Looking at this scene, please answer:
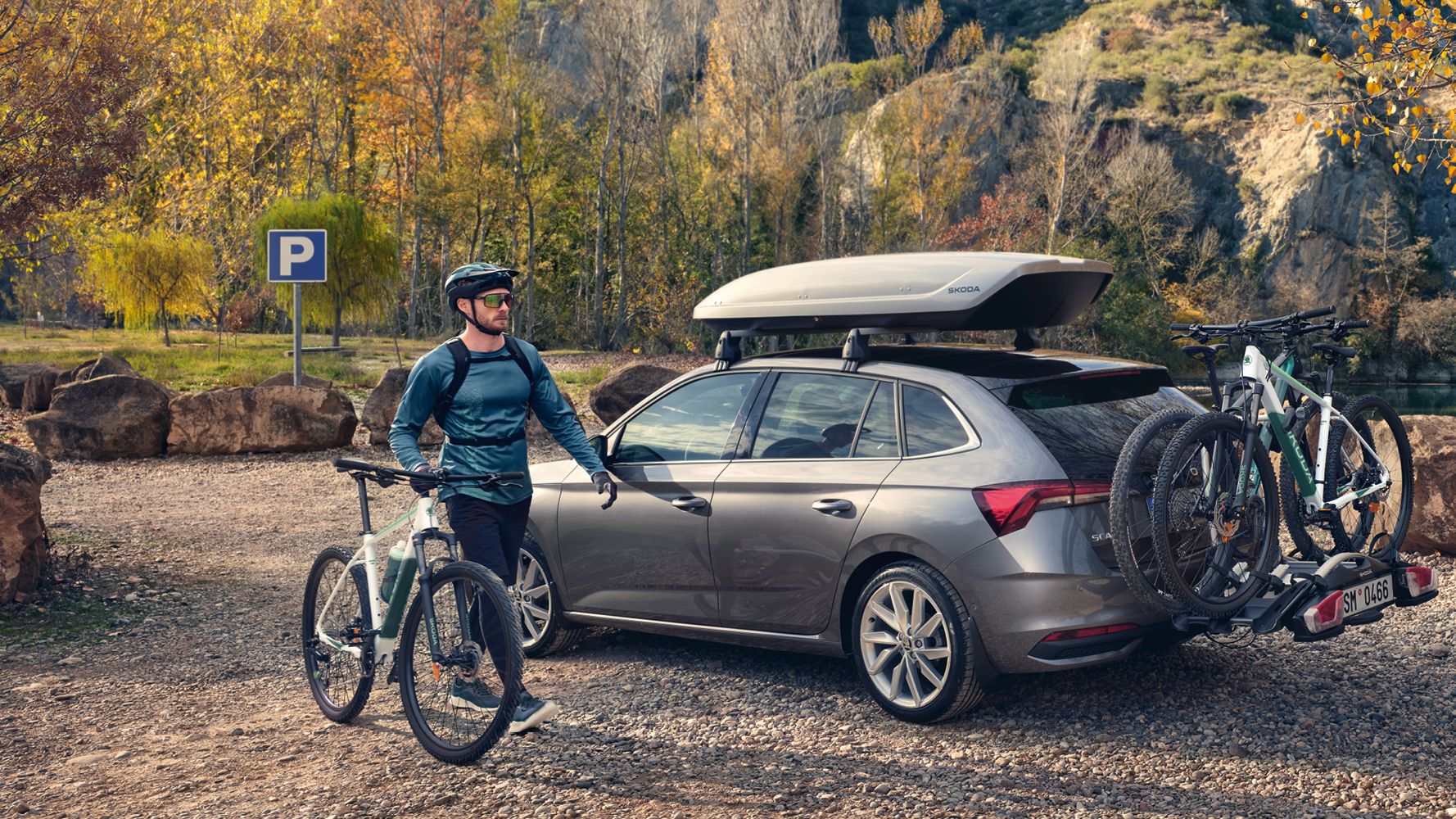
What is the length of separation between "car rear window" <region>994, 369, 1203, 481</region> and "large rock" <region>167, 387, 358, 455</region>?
1338cm

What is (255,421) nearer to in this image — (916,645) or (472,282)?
(472,282)

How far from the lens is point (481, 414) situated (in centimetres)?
547

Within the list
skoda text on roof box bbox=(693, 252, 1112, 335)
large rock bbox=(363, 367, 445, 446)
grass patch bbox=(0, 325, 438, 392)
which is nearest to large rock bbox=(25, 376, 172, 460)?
large rock bbox=(363, 367, 445, 446)

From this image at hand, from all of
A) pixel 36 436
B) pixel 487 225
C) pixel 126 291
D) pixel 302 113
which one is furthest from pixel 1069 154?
pixel 36 436

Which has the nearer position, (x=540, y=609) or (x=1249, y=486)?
(x=1249, y=486)

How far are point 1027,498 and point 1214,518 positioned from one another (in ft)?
2.64

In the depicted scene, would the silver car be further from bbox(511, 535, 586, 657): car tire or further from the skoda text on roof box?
the skoda text on roof box

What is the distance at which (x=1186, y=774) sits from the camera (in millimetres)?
4742

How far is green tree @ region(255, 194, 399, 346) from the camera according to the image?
129 ft

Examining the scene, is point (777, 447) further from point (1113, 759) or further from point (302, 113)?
point (302, 113)

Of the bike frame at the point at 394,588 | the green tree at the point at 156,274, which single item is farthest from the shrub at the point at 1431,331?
the bike frame at the point at 394,588

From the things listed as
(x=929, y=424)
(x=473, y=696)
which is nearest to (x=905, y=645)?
(x=929, y=424)

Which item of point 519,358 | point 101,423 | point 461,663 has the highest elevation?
point 519,358

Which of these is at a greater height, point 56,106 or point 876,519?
point 56,106
